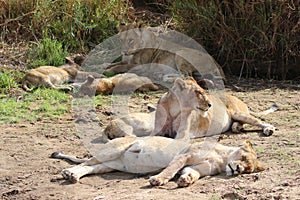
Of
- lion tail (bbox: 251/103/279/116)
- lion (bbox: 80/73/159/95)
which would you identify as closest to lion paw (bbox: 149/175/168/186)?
lion tail (bbox: 251/103/279/116)

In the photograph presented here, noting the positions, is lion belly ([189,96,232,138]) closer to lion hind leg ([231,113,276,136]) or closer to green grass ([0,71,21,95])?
lion hind leg ([231,113,276,136])

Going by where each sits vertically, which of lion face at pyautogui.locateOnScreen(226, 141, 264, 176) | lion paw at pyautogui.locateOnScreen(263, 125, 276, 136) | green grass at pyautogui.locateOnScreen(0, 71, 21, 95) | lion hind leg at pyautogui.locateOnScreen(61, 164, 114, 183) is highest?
lion face at pyautogui.locateOnScreen(226, 141, 264, 176)

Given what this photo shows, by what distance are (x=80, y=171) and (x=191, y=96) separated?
146cm

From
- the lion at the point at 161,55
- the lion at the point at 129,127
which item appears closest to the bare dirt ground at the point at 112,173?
the lion at the point at 129,127

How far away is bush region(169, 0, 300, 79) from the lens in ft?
32.6

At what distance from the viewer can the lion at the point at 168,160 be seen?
5652 millimetres

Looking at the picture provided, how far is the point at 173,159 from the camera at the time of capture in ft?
19.0

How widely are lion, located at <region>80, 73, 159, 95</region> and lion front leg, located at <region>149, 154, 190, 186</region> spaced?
346 cm

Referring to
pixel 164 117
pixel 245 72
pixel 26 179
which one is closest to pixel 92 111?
pixel 164 117

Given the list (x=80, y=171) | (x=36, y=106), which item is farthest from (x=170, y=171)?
(x=36, y=106)

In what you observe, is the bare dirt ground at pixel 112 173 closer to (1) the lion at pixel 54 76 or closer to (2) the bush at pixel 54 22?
(1) the lion at pixel 54 76

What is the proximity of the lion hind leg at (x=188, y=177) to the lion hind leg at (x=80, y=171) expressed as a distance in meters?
0.76

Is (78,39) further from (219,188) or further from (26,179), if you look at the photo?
(219,188)

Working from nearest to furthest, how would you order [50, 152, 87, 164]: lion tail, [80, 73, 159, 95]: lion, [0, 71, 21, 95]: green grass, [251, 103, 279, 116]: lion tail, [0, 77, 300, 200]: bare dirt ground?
[0, 77, 300, 200]: bare dirt ground, [50, 152, 87, 164]: lion tail, [251, 103, 279, 116]: lion tail, [80, 73, 159, 95]: lion, [0, 71, 21, 95]: green grass
